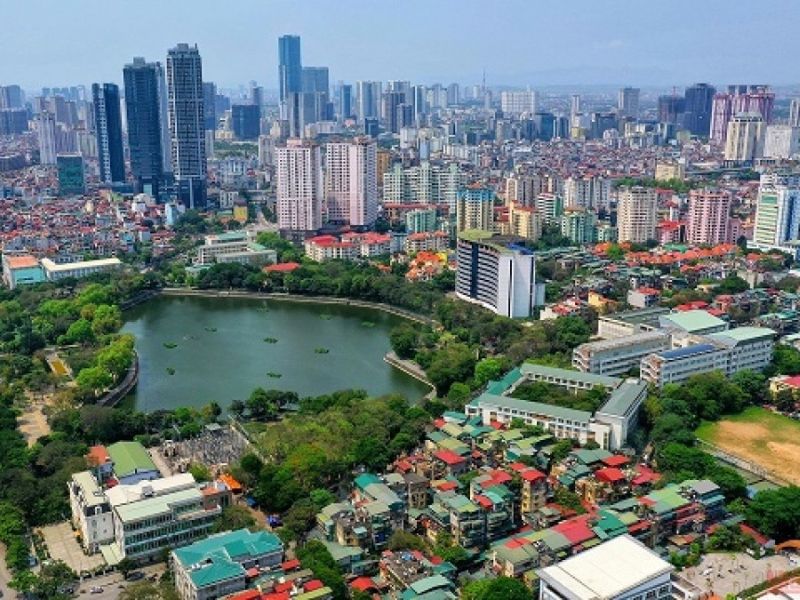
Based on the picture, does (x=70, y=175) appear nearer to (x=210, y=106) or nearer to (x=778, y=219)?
(x=210, y=106)

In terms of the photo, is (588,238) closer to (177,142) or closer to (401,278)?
(401,278)

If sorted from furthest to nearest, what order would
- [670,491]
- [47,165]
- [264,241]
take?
1. [47,165]
2. [264,241]
3. [670,491]

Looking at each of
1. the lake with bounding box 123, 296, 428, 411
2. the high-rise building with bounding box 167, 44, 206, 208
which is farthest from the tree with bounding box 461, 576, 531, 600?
the high-rise building with bounding box 167, 44, 206, 208

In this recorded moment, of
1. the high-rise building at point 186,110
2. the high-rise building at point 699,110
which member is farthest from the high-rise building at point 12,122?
the high-rise building at point 699,110

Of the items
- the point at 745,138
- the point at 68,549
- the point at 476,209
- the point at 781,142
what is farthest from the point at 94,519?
the point at 781,142

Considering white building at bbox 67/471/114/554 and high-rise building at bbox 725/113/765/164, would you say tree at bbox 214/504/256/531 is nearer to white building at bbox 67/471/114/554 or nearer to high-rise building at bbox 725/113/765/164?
white building at bbox 67/471/114/554

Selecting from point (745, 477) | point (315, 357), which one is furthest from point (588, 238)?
point (745, 477)
